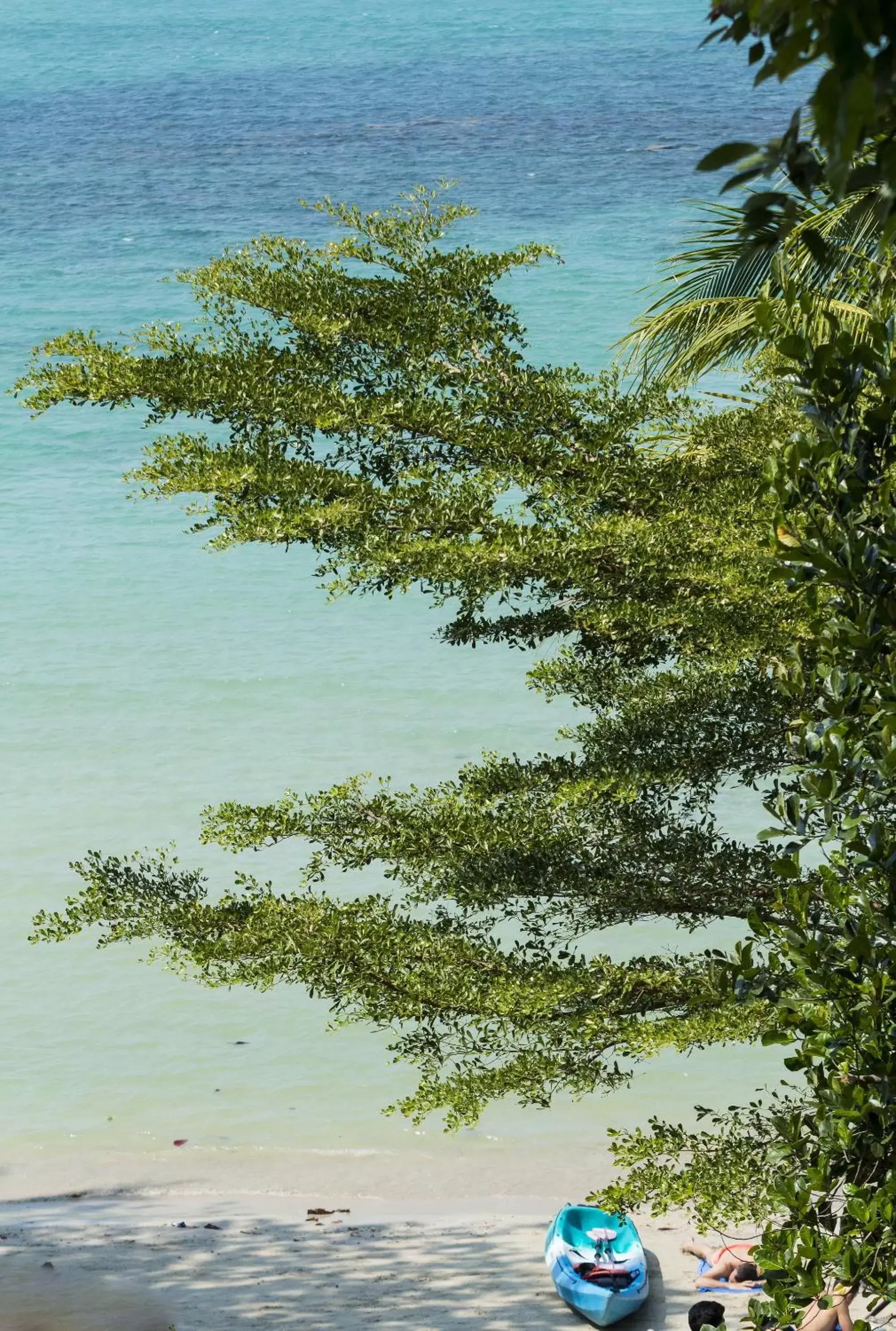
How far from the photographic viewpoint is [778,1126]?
8.48 feet

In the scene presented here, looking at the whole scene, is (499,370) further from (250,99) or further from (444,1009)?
(250,99)

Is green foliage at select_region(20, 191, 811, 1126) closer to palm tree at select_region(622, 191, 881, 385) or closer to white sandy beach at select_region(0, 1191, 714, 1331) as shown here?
palm tree at select_region(622, 191, 881, 385)

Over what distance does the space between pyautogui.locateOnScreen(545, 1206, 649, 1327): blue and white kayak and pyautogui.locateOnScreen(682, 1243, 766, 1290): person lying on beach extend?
0.98 ft

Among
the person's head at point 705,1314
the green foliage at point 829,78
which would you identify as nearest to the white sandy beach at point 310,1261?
the person's head at point 705,1314

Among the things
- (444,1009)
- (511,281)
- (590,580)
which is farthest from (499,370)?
(511,281)

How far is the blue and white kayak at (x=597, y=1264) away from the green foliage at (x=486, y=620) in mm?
1594

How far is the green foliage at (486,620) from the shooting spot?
5594 mm

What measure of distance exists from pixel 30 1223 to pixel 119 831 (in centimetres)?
596

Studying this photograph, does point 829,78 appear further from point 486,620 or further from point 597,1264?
point 597,1264

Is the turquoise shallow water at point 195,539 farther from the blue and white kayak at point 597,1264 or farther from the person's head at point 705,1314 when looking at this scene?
the person's head at point 705,1314

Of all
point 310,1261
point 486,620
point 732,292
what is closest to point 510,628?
point 486,620

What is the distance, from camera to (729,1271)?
24.7 feet

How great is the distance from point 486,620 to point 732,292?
383 cm

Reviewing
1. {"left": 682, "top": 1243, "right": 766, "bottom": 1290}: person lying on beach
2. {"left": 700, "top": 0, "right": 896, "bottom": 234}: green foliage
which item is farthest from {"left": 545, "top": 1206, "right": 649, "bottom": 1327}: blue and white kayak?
{"left": 700, "top": 0, "right": 896, "bottom": 234}: green foliage
